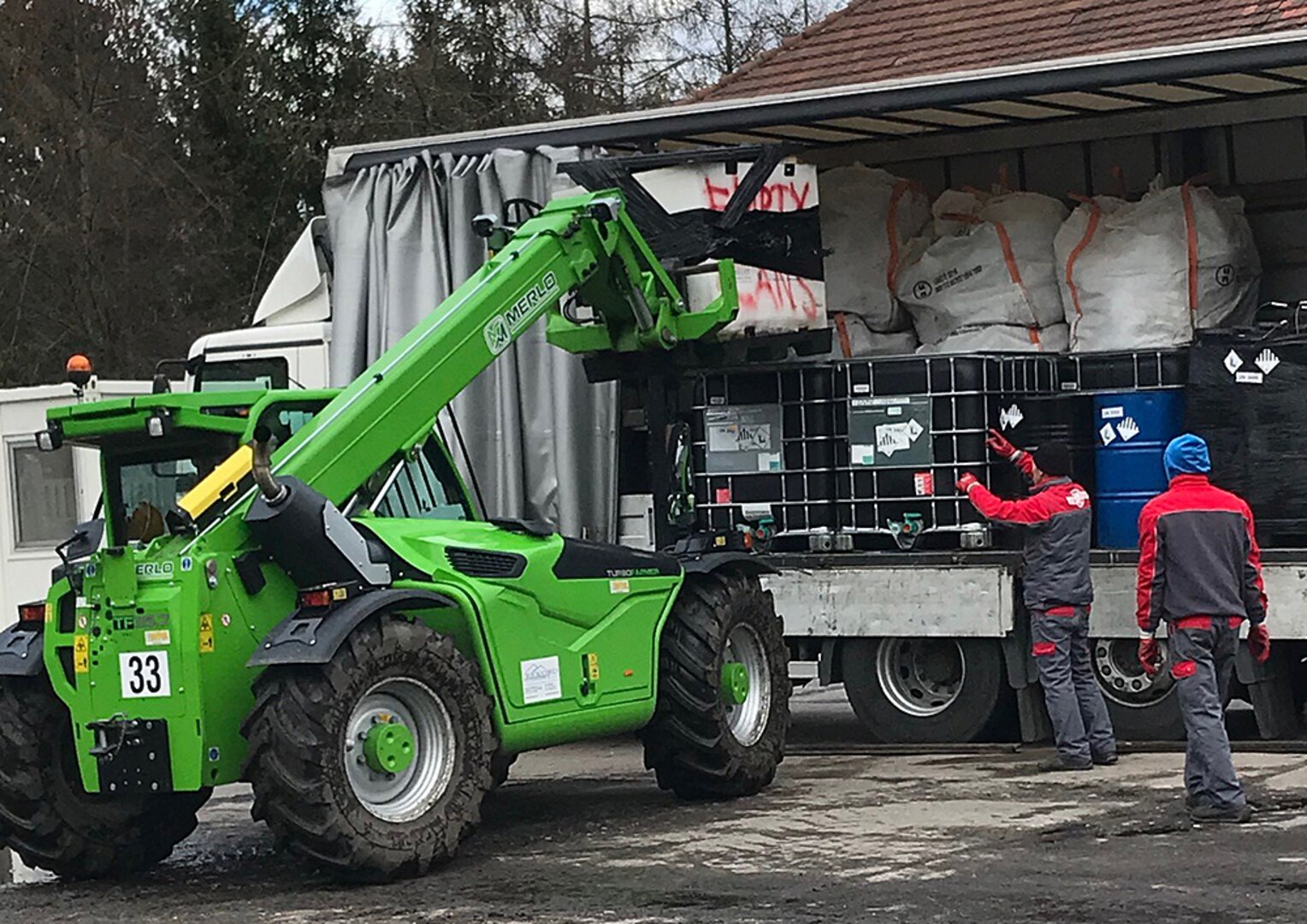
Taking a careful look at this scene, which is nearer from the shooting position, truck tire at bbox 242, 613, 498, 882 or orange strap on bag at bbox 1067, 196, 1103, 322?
truck tire at bbox 242, 613, 498, 882

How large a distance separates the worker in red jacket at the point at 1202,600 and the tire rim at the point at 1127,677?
2224 mm

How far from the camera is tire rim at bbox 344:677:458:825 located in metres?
9.21

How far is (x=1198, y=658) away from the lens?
33.1ft

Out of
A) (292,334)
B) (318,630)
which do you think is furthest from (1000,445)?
(292,334)

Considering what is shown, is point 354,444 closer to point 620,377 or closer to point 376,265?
point 620,377

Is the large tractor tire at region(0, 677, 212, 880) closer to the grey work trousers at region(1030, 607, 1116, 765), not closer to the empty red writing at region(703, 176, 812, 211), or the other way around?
the grey work trousers at region(1030, 607, 1116, 765)

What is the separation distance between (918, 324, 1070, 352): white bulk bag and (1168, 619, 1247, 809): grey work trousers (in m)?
3.79

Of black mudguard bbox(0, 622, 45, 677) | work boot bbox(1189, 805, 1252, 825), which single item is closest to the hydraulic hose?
black mudguard bbox(0, 622, 45, 677)

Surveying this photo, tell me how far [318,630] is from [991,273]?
6.27 m

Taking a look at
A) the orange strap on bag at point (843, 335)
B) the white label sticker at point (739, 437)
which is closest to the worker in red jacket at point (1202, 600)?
the white label sticker at point (739, 437)

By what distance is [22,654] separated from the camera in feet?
31.6

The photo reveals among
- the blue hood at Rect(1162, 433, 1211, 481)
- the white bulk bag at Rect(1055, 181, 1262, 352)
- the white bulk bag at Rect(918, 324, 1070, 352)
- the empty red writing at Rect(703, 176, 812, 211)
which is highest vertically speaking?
the empty red writing at Rect(703, 176, 812, 211)

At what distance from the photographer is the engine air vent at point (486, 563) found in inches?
389

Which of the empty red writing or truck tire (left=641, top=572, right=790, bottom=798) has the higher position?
the empty red writing
